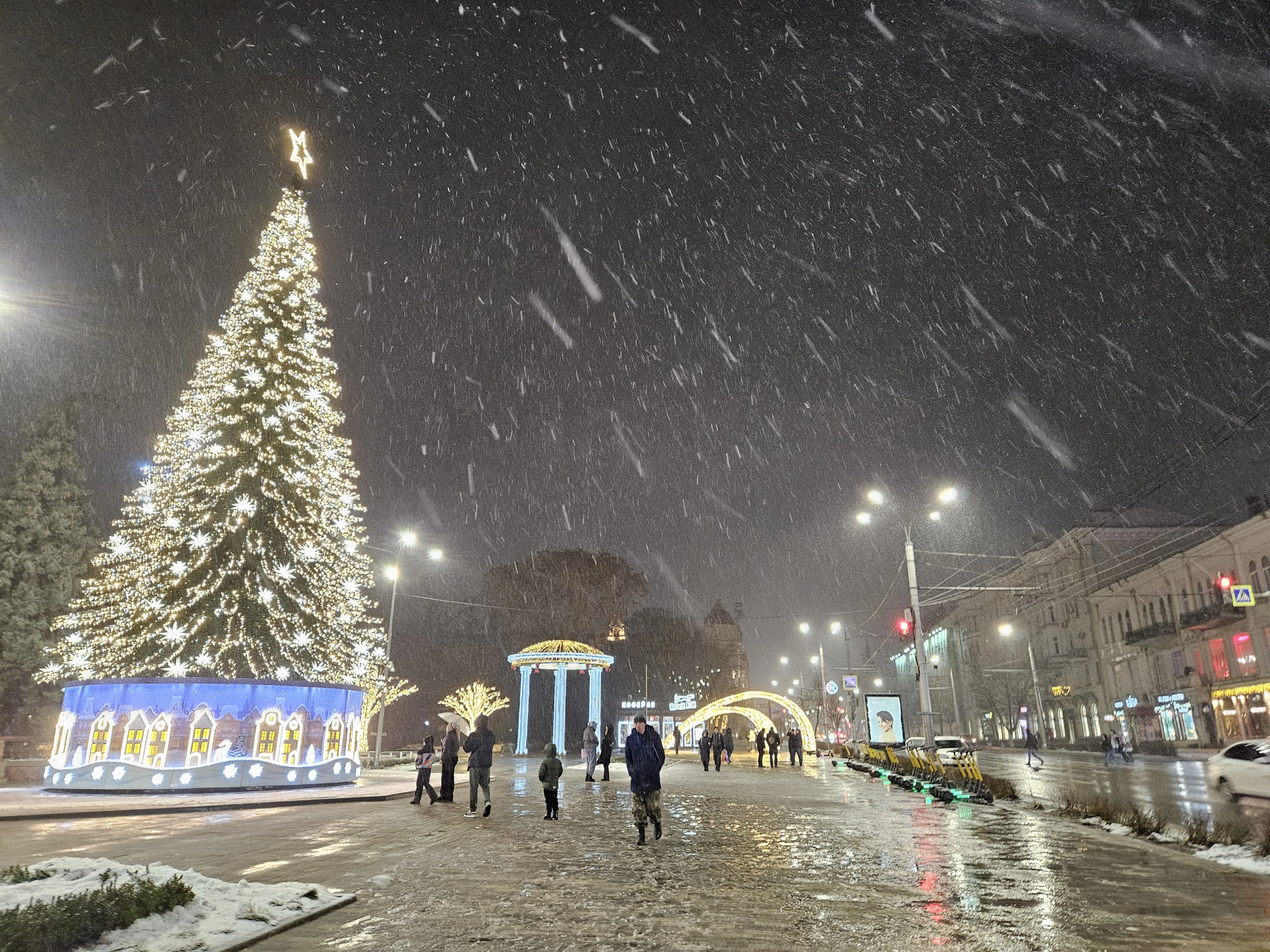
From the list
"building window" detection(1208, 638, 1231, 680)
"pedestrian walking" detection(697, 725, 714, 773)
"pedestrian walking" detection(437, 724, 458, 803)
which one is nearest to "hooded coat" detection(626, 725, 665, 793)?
"pedestrian walking" detection(437, 724, 458, 803)

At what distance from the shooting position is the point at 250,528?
21.8 m

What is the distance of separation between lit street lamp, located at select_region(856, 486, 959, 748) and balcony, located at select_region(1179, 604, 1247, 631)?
2571 cm

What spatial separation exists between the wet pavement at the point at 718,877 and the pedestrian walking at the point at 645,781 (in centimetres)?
40

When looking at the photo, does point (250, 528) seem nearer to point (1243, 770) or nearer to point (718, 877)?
point (718, 877)

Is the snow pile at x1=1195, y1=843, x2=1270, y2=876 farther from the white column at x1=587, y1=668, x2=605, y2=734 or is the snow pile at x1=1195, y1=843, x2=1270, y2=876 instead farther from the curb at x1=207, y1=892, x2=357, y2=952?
the white column at x1=587, y1=668, x2=605, y2=734

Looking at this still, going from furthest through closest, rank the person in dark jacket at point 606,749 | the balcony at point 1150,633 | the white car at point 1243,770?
the balcony at point 1150,633 < the person in dark jacket at point 606,749 < the white car at point 1243,770

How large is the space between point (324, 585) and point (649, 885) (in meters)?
17.5

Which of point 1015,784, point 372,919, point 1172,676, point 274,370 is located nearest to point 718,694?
point 1172,676

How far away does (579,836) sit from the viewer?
38.2 feet

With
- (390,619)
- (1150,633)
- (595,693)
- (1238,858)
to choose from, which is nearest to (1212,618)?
(1150,633)

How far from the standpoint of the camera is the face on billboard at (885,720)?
31359 millimetres

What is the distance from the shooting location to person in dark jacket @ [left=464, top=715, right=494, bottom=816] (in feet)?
47.0

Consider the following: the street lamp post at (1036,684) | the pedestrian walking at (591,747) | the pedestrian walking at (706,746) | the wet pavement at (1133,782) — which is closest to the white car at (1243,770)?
the wet pavement at (1133,782)

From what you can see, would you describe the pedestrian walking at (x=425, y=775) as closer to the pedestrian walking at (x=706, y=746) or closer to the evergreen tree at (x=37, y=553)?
the pedestrian walking at (x=706, y=746)
